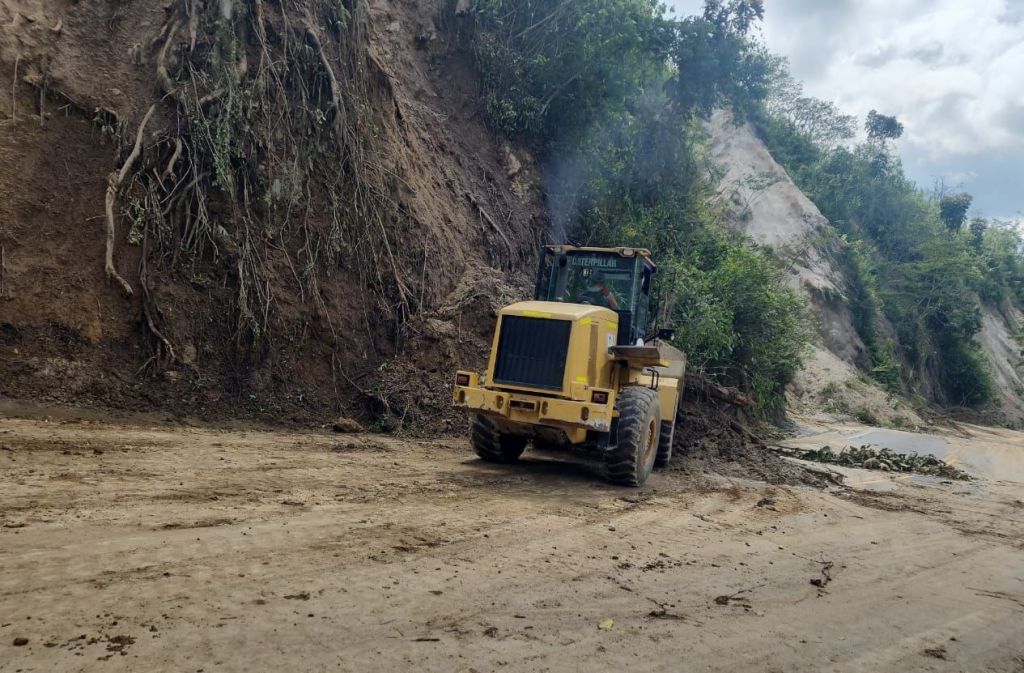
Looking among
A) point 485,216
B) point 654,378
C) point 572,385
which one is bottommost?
point 572,385

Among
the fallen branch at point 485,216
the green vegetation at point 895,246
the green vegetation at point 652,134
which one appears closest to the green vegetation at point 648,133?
the green vegetation at point 652,134

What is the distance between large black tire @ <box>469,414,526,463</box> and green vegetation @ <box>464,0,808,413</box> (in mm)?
7559

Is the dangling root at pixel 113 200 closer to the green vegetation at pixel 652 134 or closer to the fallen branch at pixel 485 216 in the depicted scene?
the fallen branch at pixel 485 216

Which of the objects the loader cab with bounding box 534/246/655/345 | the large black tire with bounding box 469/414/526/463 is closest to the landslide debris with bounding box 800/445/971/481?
the loader cab with bounding box 534/246/655/345

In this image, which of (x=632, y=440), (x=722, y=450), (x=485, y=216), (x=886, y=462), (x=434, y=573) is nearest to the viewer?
(x=434, y=573)

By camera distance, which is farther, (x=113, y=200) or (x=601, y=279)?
(x=601, y=279)

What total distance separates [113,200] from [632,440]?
23.7ft

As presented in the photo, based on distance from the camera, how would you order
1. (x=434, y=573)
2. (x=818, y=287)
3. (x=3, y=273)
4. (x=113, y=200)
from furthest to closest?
(x=818, y=287), (x=113, y=200), (x=3, y=273), (x=434, y=573)

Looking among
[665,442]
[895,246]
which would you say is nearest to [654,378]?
[665,442]

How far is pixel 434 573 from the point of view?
4.78 m

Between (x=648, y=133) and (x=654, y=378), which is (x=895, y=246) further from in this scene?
(x=654, y=378)

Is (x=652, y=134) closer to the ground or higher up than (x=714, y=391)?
higher up

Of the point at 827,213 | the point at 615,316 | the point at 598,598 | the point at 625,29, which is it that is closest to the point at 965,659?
the point at 598,598

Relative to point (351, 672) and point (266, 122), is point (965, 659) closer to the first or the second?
point (351, 672)
